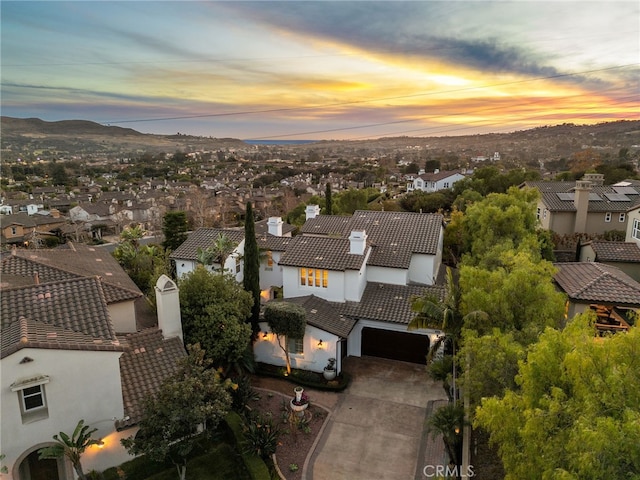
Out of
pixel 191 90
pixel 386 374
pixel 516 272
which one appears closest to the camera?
pixel 516 272

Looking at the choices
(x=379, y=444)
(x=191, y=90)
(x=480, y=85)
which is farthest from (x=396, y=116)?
(x=379, y=444)

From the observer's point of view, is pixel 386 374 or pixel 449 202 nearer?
pixel 386 374

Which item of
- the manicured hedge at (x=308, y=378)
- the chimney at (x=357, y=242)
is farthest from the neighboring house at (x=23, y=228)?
the chimney at (x=357, y=242)

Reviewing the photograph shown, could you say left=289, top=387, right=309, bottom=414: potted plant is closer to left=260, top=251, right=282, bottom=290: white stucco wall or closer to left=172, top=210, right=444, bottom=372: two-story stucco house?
left=172, top=210, right=444, bottom=372: two-story stucco house

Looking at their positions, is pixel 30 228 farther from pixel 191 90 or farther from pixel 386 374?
pixel 386 374

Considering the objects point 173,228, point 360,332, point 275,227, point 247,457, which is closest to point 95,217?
point 173,228
